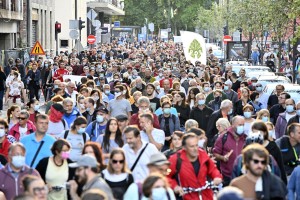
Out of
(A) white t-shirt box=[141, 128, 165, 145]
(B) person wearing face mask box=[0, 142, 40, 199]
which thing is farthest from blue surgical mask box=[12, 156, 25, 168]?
(A) white t-shirt box=[141, 128, 165, 145]

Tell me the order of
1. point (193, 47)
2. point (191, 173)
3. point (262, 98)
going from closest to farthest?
point (191, 173) → point (262, 98) → point (193, 47)

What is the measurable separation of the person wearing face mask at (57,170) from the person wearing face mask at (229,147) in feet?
9.12

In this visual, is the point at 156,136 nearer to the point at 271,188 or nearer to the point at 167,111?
the point at 167,111

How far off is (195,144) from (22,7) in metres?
43.7

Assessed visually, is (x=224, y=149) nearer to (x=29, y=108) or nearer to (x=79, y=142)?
(x=79, y=142)

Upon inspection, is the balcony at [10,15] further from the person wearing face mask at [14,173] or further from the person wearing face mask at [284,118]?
the person wearing face mask at [14,173]

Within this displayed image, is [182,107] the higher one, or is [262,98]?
[182,107]

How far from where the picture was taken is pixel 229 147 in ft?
47.5

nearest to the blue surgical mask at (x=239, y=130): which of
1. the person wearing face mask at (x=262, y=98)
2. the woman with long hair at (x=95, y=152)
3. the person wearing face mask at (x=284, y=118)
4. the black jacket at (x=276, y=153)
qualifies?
the black jacket at (x=276, y=153)

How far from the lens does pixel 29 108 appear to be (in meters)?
19.2

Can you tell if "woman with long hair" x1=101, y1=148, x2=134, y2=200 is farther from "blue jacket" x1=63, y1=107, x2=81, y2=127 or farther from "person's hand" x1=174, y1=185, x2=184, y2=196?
"blue jacket" x1=63, y1=107, x2=81, y2=127

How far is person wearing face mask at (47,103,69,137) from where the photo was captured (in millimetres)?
16328

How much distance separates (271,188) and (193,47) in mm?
29797

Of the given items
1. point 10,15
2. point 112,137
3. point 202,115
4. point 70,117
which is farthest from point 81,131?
point 10,15
